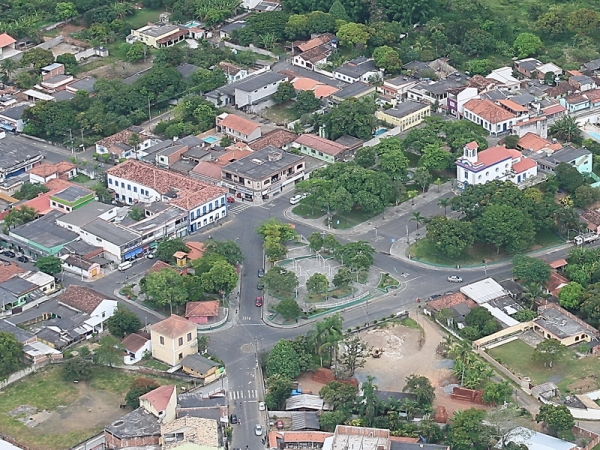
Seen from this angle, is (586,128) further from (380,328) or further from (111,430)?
(111,430)

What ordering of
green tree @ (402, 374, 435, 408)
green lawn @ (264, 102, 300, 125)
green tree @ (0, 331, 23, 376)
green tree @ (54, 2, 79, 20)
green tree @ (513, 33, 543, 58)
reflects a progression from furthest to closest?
green tree @ (54, 2, 79, 20)
green tree @ (513, 33, 543, 58)
green lawn @ (264, 102, 300, 125)
green tree @ (0, 331, 23, 376)
green tree @ (402, 374, 435, 408)

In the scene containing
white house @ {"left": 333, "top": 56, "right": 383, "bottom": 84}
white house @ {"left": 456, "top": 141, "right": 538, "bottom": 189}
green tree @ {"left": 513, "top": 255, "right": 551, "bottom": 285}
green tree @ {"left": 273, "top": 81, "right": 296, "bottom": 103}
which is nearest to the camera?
green tree @ {"left": 513, "top": 255, "right": 551, "bottom": 285}

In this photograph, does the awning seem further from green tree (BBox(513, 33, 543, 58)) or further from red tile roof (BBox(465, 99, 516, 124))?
green tree (BBox(513, 33, 543, 58))

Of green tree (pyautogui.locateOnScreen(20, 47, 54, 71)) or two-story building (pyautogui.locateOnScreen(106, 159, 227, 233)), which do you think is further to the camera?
green tree (pyautogui.locateOnScreen(20, 47, 54, 71))

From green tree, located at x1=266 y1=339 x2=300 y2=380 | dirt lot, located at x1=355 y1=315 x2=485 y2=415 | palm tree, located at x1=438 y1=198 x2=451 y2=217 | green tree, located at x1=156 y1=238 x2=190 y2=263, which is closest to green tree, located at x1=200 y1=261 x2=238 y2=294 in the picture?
green tree, located at x1=156 y1=238 x2=190 y2=263

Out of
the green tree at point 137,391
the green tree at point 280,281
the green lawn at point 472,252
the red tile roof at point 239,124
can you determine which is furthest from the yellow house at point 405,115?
the green tree at point 137,391

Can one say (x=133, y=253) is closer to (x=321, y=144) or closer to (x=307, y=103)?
(x=321, y=144)

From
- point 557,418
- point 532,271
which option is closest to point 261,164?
point 532,271
